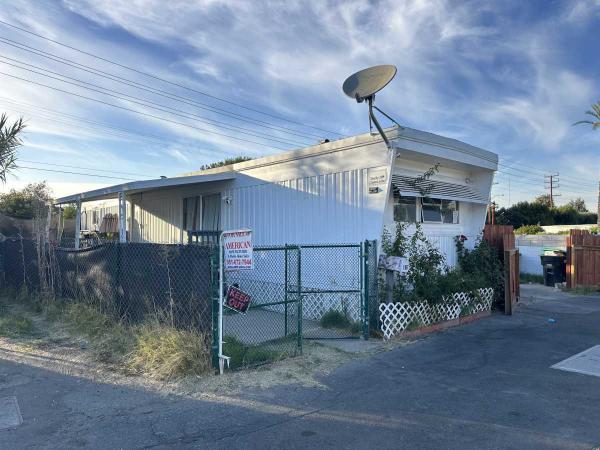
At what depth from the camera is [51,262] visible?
10.0 meters

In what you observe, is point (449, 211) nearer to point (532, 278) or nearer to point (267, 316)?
point (267, 316)

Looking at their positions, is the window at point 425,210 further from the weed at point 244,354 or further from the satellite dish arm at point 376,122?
the weed at point 244,354

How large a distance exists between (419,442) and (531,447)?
0.96 m

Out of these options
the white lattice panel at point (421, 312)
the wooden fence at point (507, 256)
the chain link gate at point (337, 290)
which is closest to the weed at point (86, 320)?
the chain link gate at point (337, 290)

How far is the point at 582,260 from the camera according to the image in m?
15.6

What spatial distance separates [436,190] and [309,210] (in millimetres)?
2919

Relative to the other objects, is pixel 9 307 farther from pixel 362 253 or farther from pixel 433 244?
pixel 433 244

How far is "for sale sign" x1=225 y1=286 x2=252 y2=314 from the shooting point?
594cm

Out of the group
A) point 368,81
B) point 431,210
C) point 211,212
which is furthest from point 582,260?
point 211,212

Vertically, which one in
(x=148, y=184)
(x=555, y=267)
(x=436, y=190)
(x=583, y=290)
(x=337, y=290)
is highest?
(x=148, y=184)

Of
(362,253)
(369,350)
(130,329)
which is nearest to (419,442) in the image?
(369,350)

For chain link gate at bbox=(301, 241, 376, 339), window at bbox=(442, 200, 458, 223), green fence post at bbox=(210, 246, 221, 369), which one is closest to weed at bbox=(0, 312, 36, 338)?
green fence post at bbox=(210, 246, 221, 369)

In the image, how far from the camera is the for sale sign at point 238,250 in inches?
225

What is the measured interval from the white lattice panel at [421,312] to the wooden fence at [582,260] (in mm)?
7155
